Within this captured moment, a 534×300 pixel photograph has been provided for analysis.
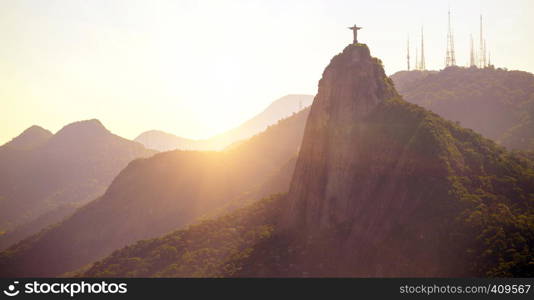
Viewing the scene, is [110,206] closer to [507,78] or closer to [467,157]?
[467,157]

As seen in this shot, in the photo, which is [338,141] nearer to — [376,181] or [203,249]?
[376,181]

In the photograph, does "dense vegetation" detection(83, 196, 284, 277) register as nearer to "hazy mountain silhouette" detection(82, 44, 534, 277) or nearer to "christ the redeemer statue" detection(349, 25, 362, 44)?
"hazy mountain silhouette" detection(82, 44, 534, 277)

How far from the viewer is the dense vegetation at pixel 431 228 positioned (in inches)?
1686

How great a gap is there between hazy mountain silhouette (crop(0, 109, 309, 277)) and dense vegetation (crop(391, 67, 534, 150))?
51.6 m

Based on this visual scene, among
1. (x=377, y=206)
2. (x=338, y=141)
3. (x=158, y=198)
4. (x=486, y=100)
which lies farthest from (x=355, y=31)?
(x=158, y=198)

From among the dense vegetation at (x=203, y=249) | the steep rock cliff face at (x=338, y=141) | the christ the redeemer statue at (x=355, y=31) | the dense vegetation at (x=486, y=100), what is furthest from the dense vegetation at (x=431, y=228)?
the dense vegetation at (x=486, y=100)

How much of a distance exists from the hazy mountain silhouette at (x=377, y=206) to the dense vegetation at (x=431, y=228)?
0.50 ft

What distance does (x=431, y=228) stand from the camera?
154ft

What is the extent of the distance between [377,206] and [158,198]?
Answer: 103 metres

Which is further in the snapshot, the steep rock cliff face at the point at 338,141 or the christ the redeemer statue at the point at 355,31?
the christ the redeemer statue at the point at 355,31

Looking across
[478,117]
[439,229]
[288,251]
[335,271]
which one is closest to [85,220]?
[288,251]

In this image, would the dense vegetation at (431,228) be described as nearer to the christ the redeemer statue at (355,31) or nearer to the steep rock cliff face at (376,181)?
the steep rock cliff face at (376,181)

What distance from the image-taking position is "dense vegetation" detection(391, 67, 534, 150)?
11094 cm

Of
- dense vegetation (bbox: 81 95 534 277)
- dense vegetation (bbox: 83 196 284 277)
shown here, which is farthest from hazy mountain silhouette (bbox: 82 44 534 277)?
dense vegetation (bbox: 83 196 284 277)
